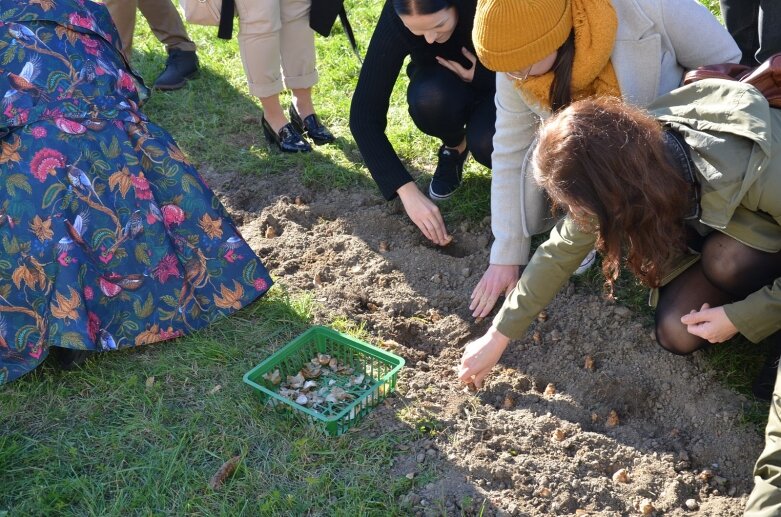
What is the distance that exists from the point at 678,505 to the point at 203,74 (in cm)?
367

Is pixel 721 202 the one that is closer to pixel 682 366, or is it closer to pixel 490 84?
pixel 682 366

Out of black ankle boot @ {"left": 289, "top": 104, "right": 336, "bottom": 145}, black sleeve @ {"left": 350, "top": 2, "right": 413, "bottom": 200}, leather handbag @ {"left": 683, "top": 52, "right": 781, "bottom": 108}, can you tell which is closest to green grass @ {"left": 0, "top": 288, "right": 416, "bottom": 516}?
black sleeve @ {"left": 350, "top": 2, "right": 413, "bottom": 200}

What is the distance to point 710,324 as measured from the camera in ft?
7.38

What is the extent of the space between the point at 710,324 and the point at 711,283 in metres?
0.22

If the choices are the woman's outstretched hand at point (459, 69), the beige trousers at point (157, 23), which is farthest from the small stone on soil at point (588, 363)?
the beige trousers at point (157, 23)

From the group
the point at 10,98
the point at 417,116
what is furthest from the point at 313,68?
the point at 10,98

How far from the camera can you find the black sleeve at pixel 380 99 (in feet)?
10.0

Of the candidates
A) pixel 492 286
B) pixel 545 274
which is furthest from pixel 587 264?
pixel 545 274

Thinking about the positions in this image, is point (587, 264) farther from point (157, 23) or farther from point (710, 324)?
point (157, 23)

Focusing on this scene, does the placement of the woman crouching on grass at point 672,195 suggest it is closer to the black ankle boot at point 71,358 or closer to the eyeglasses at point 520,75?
the eyeglasses at point 520,75

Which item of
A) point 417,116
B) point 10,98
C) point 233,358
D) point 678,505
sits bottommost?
point 678,505

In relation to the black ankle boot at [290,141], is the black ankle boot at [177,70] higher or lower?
higher

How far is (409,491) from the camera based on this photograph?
2.27 meters

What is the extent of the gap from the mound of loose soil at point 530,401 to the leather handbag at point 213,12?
1.02 m
